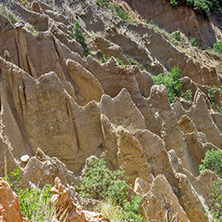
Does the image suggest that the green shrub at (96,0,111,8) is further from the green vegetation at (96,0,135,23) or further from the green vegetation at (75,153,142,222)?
the green vegetation at (75,153,142,222)

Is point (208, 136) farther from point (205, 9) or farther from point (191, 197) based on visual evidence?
point (205, 9)

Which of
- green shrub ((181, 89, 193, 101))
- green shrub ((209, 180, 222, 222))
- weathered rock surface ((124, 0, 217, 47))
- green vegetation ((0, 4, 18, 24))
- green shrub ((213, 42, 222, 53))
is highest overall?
weathered rock surface ((124, 0, 217, 47))

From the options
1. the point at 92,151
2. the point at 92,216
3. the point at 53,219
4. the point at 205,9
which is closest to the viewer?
the point at 53,219

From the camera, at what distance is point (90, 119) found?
45.0ft

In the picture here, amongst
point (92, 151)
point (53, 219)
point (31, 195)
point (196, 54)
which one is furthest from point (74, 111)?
point (196, 54)

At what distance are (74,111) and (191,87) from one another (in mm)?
12996

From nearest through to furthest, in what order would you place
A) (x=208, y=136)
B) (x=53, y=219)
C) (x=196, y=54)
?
(x=53, y=219)
(x=208, y=136)
(x=196, y=54)

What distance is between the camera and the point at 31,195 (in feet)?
23.2

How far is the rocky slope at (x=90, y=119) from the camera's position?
12.0m

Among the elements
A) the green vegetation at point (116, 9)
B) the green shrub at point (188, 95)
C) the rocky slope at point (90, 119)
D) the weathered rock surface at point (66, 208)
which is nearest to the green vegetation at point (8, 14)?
the rocky slope at point (90, 119)

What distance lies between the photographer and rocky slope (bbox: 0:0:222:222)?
12.0 metres

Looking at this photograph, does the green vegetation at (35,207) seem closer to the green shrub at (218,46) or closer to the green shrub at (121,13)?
the green shrub at (121,13)

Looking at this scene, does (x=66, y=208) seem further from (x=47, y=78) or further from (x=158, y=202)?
(x=47, y=78)

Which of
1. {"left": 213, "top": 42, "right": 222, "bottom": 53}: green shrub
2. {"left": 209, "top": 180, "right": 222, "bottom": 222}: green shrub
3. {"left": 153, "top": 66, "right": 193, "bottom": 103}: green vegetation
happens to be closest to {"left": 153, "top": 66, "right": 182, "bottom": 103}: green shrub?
{"left": 153, "top": 66, "right": 193, "bottom": 103}: green vegetation
